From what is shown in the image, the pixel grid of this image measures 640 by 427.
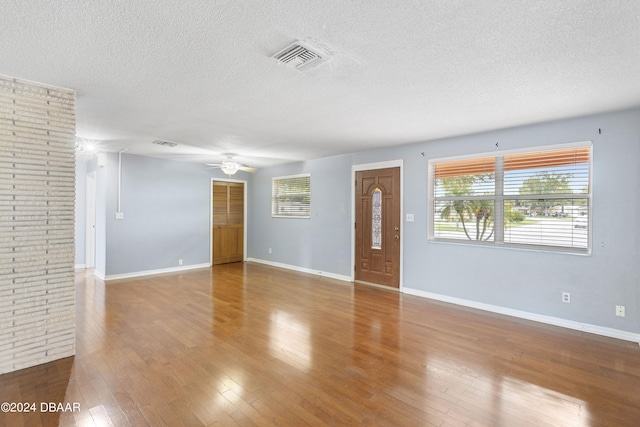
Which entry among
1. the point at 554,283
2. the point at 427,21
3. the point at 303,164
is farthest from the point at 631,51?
the point at 303,164

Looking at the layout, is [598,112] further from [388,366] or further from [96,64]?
[96,64]

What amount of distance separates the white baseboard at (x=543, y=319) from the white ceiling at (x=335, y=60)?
2415mm

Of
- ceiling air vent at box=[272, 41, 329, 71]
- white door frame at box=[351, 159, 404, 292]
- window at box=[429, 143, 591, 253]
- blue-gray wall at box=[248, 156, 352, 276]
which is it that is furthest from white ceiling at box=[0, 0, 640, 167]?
blue-gray wall at box=[248, 156, 352, 276]

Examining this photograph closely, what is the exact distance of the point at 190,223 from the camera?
7.16 meters

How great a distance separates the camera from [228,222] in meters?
7.96

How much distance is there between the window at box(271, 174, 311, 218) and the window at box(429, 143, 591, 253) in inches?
115

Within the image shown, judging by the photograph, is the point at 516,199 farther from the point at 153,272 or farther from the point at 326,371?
the point at 153,272

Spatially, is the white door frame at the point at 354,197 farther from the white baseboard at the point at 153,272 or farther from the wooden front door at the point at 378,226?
the white baseboard at the point at 153,272

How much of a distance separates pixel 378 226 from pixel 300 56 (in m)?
3.85

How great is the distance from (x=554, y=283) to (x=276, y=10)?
4.22m

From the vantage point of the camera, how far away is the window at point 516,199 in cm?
368

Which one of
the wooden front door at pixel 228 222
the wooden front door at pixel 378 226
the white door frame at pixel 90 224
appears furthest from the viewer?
the wooden front door at pixel 228 222

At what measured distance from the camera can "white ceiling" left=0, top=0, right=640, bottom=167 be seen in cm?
173

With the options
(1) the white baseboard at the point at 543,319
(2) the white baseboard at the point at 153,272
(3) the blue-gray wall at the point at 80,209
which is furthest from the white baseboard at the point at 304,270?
(3) the blue-gray wall at the point at 80,209
